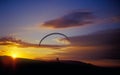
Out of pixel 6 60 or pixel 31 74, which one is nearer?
pixel 31 74

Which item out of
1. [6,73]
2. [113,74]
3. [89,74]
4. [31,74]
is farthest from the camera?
[113,74]

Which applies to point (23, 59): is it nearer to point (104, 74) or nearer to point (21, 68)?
point (21, 68)

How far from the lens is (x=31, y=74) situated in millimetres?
55625

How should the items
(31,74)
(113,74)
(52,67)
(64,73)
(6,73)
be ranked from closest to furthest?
1. (6,73)
2. (31,74)
3. (64,73)
4. (52,67)
5. (113,74)

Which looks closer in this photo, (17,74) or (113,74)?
(17,74)

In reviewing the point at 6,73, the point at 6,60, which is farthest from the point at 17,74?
the point at 6,60

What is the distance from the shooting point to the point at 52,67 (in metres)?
65.0

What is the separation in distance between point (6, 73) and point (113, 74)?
4286 centimetres

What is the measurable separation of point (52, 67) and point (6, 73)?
16444 mm

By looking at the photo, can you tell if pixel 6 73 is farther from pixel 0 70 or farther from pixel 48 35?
pixel 48 35

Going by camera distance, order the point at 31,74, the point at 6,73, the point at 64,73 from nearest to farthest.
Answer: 1. the point at 6,73
2. the point at 31,74
3. the point at 64,73

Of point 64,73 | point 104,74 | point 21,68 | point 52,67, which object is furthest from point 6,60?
point 104,74

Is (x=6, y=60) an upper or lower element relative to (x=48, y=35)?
lower

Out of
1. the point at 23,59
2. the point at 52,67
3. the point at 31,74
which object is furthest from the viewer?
the point at 23,59
